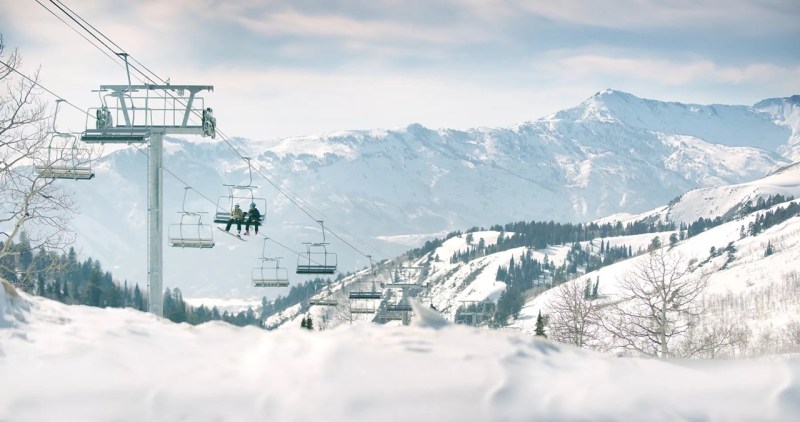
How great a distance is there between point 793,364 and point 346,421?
284cm

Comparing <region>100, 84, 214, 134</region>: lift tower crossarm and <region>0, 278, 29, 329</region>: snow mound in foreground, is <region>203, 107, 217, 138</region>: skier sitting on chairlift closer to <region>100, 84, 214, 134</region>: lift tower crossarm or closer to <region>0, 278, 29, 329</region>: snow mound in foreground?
<region>100, 84, 214, 134</region>: lift tower crossarm

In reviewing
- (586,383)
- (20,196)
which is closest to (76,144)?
(20,196)

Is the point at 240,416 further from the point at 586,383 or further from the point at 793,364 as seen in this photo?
the point at 793,364

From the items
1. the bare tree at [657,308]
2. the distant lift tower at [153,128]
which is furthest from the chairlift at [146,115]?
the bare tree at [657,308]

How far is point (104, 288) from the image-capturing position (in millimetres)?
168000

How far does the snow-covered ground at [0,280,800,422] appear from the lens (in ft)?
18.9

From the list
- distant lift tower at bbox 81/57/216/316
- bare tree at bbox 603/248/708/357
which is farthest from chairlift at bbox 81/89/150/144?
bare tree at bbox 603/248/708/357

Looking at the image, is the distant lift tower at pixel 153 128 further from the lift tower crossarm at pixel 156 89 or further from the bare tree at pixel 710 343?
the bare tree at pixel 710 343

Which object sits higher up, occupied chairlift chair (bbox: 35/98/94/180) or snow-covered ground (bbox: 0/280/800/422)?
occupied chairlift chair (bbox: 35/98/94/180)

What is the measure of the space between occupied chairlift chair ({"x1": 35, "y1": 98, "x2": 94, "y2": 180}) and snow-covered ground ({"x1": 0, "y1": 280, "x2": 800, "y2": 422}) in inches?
956

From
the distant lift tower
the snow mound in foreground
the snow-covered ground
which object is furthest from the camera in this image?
the distant lift tower

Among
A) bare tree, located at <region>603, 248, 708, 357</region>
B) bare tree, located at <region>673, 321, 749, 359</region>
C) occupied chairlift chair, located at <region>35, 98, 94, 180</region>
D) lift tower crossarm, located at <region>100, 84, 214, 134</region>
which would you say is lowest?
bare tree, located at <region>673, 321, 749, 359</region>

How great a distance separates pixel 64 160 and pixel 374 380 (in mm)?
27120

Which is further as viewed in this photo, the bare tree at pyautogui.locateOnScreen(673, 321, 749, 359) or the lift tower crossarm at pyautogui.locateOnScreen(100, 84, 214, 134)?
the bare tree at pyautogui.locateOnScreen(673, 321, 749, 359)
